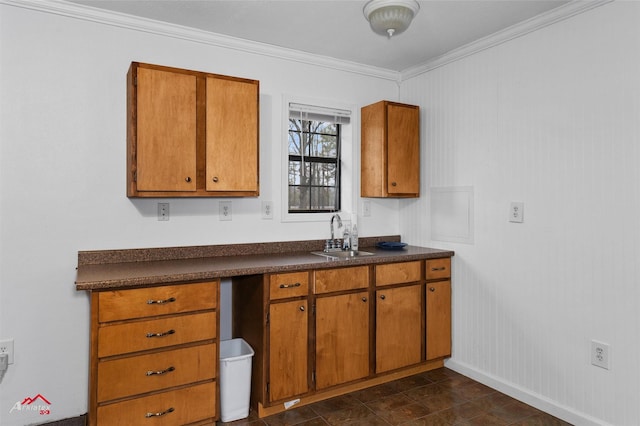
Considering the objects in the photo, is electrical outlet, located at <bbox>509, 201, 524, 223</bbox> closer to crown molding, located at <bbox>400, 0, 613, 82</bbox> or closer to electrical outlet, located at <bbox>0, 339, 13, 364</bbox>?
crown molding, located at <bbox>400, 0, 613, 82</bbox>

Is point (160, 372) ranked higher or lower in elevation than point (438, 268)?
lower

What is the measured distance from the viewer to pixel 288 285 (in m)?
2.51

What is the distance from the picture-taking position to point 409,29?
109 inches

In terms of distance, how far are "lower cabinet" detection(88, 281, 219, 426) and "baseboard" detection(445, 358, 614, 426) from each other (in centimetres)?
183

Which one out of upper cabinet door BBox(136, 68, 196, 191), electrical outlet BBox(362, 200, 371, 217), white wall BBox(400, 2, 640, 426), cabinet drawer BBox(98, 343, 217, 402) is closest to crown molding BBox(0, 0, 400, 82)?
upper cabinet door BBox(136, 68, 196, 191)

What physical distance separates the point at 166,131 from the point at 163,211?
21.8 inches

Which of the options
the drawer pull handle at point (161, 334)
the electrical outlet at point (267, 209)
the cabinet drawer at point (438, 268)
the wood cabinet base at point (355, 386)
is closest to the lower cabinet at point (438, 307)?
the cabinet drawer at point (438, 268)

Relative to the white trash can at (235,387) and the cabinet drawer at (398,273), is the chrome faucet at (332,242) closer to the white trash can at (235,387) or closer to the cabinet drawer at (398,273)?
the cabinet drawer at (398,273)

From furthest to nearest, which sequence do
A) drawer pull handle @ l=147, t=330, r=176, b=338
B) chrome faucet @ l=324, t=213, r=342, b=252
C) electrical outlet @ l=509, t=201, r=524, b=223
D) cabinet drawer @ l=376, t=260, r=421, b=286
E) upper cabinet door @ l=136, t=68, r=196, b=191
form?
chrome faucet @ l=324, t=213, r=342, b=252 → cabinet drawer @ l=376, t=260, r=421, b=286 → electrical outlet @ l=509, t=201, r=524, b=223 → upper cabinet door @ l=136, t=68, r=196, b=191 → drawer pull handle @ l=147, t=330, r=176, b=338

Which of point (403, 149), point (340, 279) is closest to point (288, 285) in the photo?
point (340, 279)

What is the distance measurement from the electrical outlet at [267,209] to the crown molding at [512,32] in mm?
1697

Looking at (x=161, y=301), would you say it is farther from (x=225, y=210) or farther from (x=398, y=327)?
(x=398, y=327)

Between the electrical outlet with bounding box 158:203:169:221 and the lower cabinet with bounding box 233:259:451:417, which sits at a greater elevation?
the electrical outlet with bounding box 158:203:169:221

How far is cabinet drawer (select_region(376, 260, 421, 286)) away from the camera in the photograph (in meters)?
2.86
